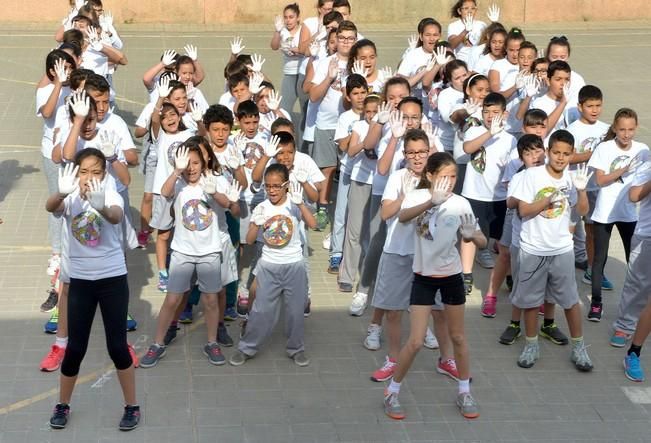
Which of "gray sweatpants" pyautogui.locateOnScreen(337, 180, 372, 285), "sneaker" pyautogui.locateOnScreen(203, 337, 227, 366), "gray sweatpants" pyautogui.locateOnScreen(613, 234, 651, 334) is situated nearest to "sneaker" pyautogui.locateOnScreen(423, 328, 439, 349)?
"gray sweatpants" pyautogui.locateOnScreen(337, 180, 372, 285)

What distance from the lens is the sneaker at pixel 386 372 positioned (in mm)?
7840

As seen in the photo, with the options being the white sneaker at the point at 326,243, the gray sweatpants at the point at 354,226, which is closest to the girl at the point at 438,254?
the gray sweatpants at the point at 354,226

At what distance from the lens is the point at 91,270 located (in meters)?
6.83

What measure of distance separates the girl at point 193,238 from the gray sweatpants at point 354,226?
163 cm

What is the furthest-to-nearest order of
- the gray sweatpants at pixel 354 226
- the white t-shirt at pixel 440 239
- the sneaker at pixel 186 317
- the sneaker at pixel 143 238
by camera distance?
the sneaker at pixel 143 238, the gray sweatpants at pixel 354 226, the sneaker at pixel 186 317, the white t-shirt at pixel 440 239

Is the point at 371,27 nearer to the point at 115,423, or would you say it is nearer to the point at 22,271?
the point at 22,271

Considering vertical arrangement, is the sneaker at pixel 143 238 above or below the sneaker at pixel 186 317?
above

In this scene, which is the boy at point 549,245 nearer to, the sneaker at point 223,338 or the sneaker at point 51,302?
the sneaker at point 223,338

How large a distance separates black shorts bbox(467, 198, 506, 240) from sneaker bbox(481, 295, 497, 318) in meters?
0.90

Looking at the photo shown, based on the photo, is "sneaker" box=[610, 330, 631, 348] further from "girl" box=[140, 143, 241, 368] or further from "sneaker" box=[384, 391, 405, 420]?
"girl" box=[140, 143, 241, 368]

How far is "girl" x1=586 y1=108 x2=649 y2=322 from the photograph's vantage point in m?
8.75

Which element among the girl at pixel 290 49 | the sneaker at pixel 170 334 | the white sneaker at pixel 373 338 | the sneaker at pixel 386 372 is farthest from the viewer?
the girl at pixel 290 49

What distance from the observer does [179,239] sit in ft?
26.0

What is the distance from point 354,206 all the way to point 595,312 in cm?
218
